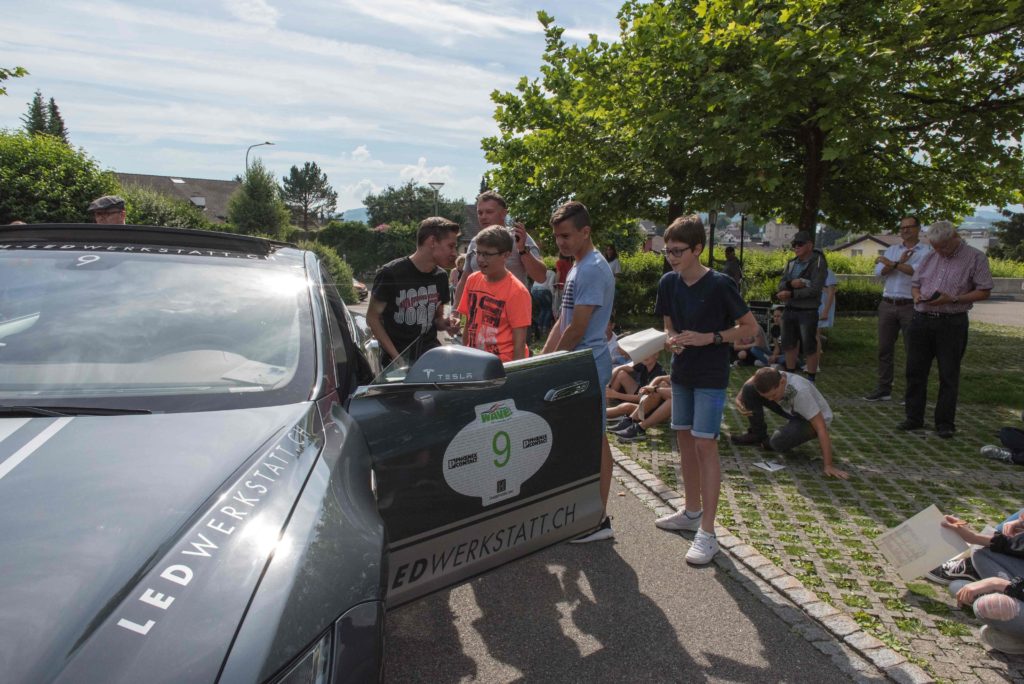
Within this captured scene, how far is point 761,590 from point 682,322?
1.49 m

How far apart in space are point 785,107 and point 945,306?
4.12m

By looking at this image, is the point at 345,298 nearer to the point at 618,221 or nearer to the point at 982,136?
the point at 982,136

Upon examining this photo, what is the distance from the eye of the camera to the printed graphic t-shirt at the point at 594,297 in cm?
407

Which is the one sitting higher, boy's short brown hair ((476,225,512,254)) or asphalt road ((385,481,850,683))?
boy's short brown hair ((476,225,512,254))

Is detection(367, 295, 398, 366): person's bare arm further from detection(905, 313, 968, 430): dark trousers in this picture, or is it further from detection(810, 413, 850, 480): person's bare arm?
detection(905, 313, 968, 430): dark trousers

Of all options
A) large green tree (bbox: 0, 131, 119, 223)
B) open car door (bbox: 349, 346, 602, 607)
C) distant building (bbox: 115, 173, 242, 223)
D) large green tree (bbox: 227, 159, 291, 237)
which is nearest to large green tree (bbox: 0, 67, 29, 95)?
large green tree (bbox: 0, 131, 119, 223)

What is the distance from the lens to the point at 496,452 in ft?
Result: 9.05

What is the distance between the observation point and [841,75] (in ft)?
28.2

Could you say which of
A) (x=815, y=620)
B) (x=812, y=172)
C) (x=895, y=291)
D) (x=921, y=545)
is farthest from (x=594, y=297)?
(x=812, y=172)

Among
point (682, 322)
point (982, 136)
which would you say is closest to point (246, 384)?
point (682, 322)

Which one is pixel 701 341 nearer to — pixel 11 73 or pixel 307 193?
pixel 11 73

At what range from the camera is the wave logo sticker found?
8.58 feet

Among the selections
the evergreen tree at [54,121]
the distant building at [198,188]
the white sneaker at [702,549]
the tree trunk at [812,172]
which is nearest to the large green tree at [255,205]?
the distant building at [198,188]

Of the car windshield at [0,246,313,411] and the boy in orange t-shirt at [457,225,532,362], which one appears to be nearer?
the car windshield at [0,246,313,411]
